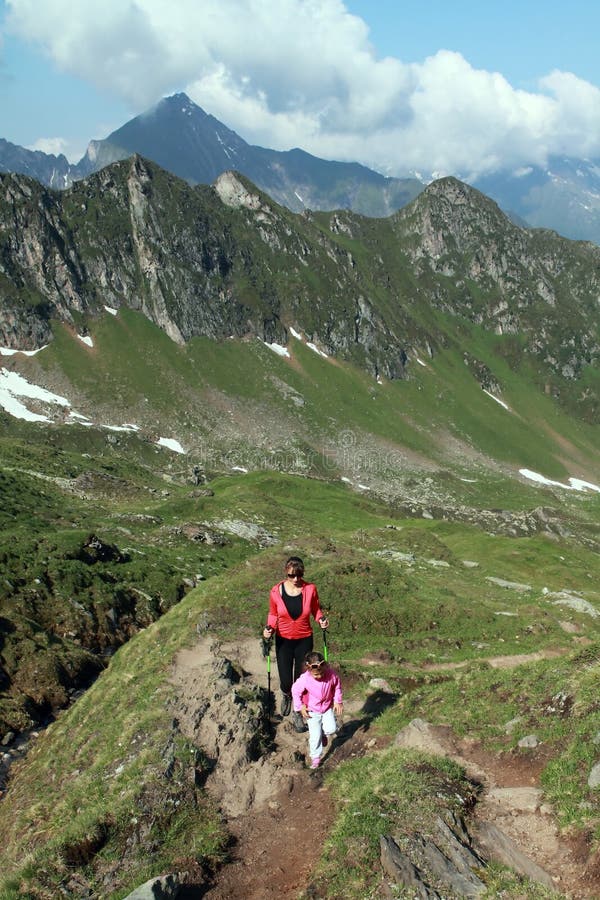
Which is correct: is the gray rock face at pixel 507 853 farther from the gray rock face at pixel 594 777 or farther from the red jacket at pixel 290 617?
the red jacket at pixel 290 617

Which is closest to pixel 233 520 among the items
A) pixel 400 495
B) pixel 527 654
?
pixel 527 654

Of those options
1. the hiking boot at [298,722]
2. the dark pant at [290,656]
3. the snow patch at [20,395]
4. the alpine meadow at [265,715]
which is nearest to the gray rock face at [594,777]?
the alpine meadow at [265,715]

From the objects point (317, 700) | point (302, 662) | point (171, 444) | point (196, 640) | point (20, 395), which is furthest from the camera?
point (171, 444)

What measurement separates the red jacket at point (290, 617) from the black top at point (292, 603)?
76 millimetres

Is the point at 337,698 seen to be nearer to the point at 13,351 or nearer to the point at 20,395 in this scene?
the point at 20,395

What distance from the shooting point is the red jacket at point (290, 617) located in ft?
55.1

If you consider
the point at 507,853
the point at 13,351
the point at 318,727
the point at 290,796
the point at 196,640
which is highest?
the point at 13,351

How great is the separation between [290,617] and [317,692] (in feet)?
7.08

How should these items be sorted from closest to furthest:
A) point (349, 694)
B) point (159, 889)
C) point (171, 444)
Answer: point (159, 889) → point (349, 694) → point (171, 444)

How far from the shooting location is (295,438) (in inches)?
7082

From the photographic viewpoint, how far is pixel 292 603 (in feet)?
55.0

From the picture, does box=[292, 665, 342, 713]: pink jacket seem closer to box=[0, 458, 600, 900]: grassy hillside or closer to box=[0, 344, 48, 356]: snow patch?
box=[0, 458, 600, 900]: grassy hillside

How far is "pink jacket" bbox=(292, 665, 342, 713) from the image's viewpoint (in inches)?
616

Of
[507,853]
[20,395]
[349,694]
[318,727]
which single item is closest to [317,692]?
[318,727]
